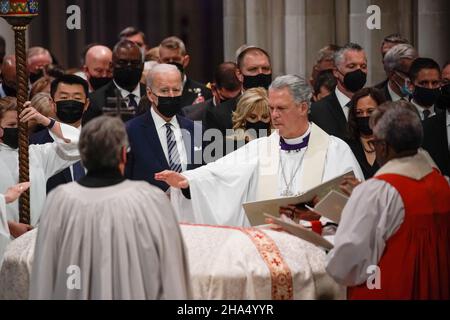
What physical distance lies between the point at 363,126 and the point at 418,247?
2.23 m

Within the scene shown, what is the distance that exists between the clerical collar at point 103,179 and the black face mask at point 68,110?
Answer: 318 centimetres

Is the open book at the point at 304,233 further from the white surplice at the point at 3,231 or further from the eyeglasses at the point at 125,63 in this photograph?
the eyeglasses at the point at 125,63

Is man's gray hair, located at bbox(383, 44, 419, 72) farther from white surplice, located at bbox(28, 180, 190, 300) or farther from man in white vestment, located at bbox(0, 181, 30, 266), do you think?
white surplice, located at bbox(28, 180, 190, 300)

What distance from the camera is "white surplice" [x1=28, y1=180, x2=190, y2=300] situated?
5.64m

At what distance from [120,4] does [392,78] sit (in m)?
9.41

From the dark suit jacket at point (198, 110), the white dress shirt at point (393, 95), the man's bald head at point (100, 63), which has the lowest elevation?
the dark suit jacket at point (198, 110)

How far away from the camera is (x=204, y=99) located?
39.2 ft

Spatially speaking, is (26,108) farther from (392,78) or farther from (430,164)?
(392,78)

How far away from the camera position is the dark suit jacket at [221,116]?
988 cm

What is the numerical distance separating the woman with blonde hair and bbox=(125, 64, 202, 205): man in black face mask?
0.32 m

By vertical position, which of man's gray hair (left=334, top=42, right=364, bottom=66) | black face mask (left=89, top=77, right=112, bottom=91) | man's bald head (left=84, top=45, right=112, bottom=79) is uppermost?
man's gray hair (left=334, top=42, right=364, bottom=66)

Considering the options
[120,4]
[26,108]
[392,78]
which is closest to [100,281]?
[26,108]

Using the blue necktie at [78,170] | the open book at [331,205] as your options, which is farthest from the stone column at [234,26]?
the open book at [331,205]

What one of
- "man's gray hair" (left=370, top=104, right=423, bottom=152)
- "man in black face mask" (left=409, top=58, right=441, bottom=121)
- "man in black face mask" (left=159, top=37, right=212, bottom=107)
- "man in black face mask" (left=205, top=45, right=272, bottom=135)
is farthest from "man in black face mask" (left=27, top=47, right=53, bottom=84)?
"man's gray hair" (left=370, top=104, right=423, bottom=152)
